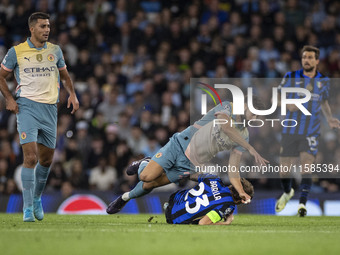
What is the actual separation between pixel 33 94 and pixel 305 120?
4.50 m

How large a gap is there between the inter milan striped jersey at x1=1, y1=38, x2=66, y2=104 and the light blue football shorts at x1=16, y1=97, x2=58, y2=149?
0.08m

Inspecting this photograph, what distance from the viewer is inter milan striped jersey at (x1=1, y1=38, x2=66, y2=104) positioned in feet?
29.2

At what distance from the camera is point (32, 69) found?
29.3 ft

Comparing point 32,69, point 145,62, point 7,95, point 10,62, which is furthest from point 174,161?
point 145,62

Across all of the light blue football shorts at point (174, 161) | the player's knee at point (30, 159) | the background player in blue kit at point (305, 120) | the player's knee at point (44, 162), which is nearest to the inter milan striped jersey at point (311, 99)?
the background player in blue kit at point (305, 120)

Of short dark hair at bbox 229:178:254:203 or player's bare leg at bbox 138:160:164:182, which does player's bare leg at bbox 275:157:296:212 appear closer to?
short dark hair at bbox 229:178:254:203

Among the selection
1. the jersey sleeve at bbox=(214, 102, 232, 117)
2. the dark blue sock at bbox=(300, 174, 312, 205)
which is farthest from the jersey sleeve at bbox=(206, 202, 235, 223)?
the dark blue sock at bbox=(300, 174, 312, 205)

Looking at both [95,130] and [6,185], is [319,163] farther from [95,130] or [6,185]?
[6,185]

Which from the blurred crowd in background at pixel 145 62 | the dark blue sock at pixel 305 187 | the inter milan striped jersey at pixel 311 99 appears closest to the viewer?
the dark blue sock at pixel 305 187

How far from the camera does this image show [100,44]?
16.6 metres

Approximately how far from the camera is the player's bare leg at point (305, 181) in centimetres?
1102

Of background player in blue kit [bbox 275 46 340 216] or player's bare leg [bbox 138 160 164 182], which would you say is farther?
background player in blue kit [bbox 275 46 340 216]

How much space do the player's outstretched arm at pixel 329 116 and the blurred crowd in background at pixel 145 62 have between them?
1.42 m

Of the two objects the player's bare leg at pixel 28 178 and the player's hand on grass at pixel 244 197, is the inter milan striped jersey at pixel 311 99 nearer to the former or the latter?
the player's hand on grass at pixel 244 197
